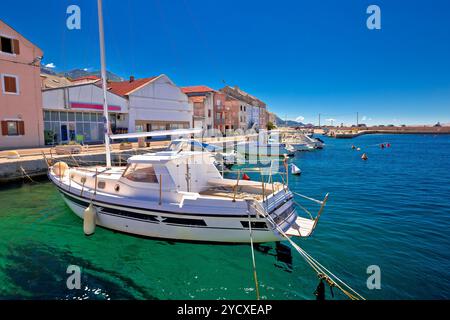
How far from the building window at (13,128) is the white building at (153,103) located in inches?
516

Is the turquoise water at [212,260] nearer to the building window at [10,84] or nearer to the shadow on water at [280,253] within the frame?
the shadow on water at [280,253]

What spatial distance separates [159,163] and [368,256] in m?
7.43

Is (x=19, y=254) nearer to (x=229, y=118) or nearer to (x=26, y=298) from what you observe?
(x=26, y=298)

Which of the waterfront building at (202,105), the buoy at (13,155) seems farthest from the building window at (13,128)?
the waterfront building at (202,105)

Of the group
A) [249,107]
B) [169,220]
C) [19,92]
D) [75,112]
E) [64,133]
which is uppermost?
[249,107]

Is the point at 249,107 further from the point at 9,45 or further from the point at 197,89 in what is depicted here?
the point at 9,45

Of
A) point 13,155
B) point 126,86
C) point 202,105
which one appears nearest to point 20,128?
point 13,155

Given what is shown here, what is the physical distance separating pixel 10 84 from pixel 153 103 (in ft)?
60.3

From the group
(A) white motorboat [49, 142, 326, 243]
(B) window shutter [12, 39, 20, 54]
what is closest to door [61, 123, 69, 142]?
(B) window shutter [12, 39, 20, 54]

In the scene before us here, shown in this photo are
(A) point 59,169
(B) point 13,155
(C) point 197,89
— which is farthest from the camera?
(C) point 197,89

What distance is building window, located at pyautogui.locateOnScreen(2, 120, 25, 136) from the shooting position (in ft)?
77.7

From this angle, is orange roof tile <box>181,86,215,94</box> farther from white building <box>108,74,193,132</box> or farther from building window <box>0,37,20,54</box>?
building window <box>0,37,20,54</box>

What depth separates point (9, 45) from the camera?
23750mm

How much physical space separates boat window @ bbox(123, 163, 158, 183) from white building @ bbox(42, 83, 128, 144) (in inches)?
931
